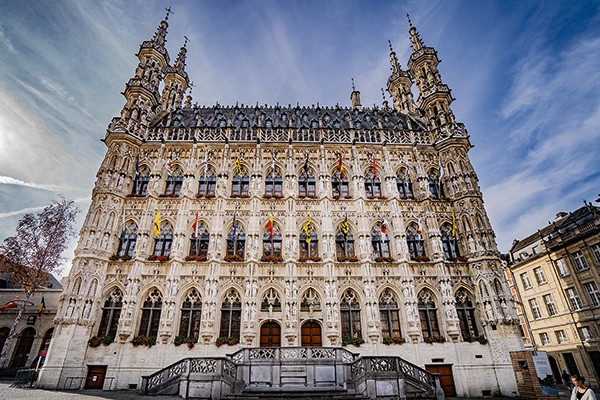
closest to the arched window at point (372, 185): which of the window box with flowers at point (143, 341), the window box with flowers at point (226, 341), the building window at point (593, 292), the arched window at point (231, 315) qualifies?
the arched window at point (231, 315)

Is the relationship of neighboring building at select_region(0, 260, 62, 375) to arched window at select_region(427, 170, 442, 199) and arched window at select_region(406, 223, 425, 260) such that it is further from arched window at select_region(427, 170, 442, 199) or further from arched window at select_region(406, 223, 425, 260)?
arched window at select_region(427, 170, 442, 199)

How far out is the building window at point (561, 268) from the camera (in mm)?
28759

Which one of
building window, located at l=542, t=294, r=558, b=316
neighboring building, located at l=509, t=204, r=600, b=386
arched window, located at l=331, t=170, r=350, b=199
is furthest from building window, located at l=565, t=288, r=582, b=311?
arched window, located at l=331, t=170, r=350, b=199

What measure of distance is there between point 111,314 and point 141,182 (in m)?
9.81

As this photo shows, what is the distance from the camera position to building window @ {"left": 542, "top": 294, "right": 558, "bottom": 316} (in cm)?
3011

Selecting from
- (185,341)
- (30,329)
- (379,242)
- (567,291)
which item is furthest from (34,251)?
(567,291)

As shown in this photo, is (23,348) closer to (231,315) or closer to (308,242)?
(231,315)

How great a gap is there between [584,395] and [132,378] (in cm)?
2033

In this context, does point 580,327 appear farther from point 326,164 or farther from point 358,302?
point 326,164

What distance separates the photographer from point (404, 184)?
2400 centimetres

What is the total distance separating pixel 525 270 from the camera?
33.9 meters

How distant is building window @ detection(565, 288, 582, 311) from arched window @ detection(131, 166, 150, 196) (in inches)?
1542

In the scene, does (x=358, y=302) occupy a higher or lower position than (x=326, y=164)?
lower

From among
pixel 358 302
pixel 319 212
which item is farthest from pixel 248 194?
pixel 358 302
